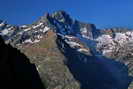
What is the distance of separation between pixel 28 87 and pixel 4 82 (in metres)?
32.3

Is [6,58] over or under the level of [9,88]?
over

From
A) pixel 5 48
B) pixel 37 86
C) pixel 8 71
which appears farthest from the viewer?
pixel 37 86

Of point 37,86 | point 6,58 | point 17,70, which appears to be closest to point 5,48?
point 6,58

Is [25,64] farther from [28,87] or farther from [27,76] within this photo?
[28,87]

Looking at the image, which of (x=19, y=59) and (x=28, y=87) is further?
(x=19, y=59)

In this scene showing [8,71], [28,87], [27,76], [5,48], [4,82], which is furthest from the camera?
[27,76]

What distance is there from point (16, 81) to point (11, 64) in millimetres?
8785

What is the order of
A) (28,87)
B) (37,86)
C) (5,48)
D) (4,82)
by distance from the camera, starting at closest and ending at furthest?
(4,82) → (5,48) → (28,87) → (37,86)

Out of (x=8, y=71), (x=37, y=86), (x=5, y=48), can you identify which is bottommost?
(x=37, y=86)

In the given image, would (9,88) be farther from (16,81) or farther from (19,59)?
(19,59)

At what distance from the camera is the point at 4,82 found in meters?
117

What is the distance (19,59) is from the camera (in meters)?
159

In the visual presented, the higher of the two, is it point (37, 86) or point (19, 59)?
point (19, 59)

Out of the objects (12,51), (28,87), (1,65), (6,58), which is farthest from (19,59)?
(1,65)
